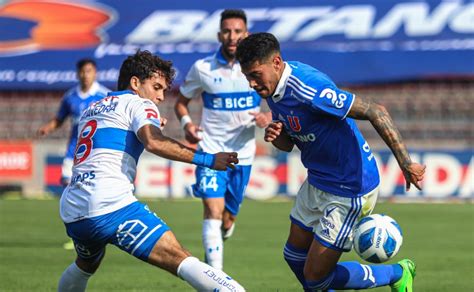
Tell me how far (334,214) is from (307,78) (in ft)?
3.59

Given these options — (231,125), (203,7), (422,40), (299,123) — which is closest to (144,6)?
(203,7)

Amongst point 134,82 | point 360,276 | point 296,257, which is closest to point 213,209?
point 296,257

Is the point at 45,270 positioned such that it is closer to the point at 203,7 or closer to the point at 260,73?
the point at 260,73

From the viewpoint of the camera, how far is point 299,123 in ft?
23.4

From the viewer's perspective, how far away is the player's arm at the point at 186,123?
405 inches

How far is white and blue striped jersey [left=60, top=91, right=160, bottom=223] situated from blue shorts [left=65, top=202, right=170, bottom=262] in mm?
51

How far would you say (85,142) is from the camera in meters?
6.65

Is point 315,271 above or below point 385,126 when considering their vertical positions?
below

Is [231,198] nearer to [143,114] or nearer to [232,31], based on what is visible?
[232,31]

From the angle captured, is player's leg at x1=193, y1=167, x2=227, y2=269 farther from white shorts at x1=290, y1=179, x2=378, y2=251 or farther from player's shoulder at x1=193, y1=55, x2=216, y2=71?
white shorts at x1=290, y1=179, x2=378, y2=251

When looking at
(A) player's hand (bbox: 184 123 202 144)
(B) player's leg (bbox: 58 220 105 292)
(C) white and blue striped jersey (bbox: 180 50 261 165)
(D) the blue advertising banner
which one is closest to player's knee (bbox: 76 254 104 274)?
(B) player's leg (bbox: 58 220 105 292)

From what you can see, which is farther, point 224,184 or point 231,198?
point 231,198

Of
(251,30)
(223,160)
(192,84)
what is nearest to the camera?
(223,160)

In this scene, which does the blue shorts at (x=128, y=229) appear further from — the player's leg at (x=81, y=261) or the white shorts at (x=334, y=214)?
the white shorts at (x=334, y=214)
